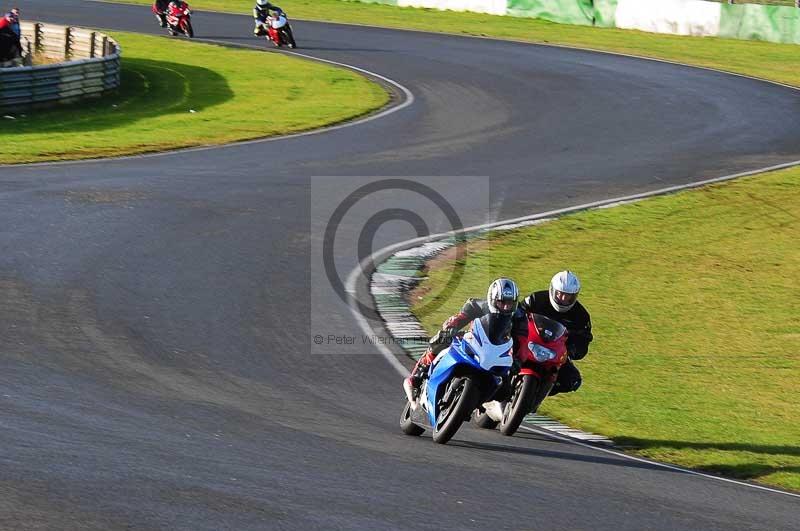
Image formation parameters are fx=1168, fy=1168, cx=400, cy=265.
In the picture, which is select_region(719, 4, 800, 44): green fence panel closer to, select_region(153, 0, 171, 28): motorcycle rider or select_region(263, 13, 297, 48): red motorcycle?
select_region(263, 13, 297, 48): red motorcycle

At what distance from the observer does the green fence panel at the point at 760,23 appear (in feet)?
137

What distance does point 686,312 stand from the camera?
15.0 meters

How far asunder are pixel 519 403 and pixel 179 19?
31.7 metres

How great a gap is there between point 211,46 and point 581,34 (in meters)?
14.2

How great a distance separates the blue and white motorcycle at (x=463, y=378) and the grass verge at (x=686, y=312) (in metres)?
1.86

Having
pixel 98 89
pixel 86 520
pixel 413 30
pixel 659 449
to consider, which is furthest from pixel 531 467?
pixel 413 30

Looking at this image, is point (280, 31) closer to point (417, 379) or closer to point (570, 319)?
point (570, 319)

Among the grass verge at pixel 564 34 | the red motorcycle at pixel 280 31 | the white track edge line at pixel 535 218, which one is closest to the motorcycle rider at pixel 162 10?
the grass verge at pixel 564 34

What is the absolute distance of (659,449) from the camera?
10.3 metres

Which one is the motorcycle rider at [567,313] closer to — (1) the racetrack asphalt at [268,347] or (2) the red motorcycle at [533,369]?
(2) the red motorcycle at [533,369]

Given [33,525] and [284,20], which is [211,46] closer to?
[284,20]

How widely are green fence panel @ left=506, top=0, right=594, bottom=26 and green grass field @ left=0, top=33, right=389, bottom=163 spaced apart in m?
14.8

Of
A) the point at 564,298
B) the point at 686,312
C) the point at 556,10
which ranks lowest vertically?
the point at 686,312

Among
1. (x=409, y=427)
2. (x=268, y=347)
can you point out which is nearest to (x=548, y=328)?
(x=409, y=427)
